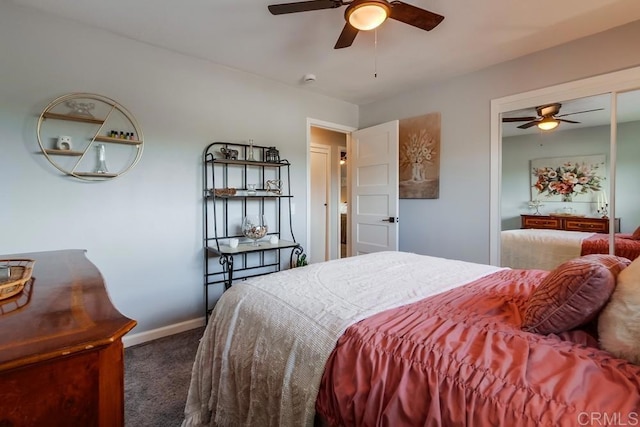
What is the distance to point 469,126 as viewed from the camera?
314cm

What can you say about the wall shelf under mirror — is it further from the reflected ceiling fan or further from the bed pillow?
the bed pillow

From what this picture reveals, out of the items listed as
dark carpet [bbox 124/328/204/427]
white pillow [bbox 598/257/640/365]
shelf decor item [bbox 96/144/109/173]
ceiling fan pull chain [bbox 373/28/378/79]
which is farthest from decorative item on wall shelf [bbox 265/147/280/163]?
white pillow [bbox 598/257/640/365]

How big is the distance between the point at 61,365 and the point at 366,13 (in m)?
1.93

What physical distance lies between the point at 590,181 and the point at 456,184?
1074 millimetres

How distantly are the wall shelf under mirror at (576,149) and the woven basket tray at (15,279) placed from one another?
131 inches

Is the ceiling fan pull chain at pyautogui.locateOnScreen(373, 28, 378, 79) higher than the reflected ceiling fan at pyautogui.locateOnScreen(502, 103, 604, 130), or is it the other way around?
the ceiling fan pull chain at pyautogui.locateOnScreen(373, 28, 378, 79)

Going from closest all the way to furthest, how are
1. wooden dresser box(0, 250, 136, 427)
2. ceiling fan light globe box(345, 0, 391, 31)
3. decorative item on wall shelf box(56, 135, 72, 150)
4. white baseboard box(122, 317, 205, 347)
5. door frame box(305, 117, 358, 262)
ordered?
wooden dresser box(0, 250, 136, 427) < ceiling fan light globe box(345, 0, 391, 31) < decorative item on wall shelf box(56, 135, 72, 150) < white baseboard box(122, 317, 205, 347) < door frame box(305, 117, 358, 262)

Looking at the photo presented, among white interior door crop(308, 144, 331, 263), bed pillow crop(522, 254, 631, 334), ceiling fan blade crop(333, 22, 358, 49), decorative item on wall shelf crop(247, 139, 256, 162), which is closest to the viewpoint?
bed pillow crop(522, 254, 631, 334)

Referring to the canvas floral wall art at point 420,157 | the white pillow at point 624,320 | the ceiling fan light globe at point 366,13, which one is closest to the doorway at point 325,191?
the canvas floral wall art at point 420,157

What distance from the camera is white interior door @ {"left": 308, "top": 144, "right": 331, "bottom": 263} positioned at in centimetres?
509

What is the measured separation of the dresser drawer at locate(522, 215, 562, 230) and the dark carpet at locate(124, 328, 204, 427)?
10.1 feet

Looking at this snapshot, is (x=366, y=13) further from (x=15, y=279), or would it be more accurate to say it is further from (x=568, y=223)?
(x=568, y=223)

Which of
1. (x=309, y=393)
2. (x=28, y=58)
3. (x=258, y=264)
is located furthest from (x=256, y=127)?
(x=309, y=393)

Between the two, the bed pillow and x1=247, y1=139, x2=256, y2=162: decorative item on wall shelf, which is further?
x1=247, y1=139, x2=256, y2=162: decorative item on wall shelf
